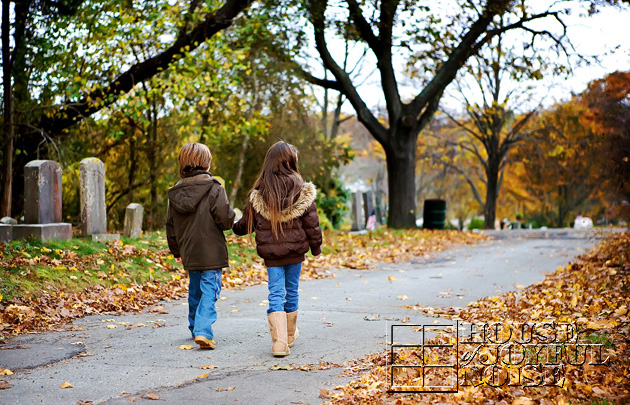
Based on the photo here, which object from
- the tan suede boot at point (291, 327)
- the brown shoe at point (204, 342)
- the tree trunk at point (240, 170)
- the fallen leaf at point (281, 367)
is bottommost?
the fallen leaf at point (281, 367)

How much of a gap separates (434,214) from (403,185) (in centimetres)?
201

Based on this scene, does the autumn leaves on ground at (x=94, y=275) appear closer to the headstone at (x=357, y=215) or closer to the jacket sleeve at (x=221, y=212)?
the jacket sleeve at (x=221, y=212)

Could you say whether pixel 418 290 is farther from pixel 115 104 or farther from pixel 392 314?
pixel 115 104

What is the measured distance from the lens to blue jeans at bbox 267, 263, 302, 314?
6.30 metres

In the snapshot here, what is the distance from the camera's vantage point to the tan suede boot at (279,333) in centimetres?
611

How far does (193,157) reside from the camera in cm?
658

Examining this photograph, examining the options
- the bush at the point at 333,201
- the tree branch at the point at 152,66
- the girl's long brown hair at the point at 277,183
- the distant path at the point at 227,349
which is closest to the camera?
the distant path at the point at 227,349

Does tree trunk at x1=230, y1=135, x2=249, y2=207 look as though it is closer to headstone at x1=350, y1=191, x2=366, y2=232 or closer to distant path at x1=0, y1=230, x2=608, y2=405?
headstone at x1=350, y1=191, x2=366, y2=232

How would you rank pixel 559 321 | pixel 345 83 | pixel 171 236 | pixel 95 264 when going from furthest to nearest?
pixel 345 83
pixel 95 264
pixel 559 321
pixel 171 236

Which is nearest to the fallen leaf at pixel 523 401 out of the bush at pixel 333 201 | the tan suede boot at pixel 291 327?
the tan suede boot at pixel 291 327

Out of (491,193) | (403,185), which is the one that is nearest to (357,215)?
(403,185)

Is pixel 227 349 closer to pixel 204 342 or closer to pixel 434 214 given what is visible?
pixel 204 342

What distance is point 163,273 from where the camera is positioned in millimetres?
11414

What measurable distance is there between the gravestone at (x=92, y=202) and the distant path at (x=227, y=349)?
375 cm
